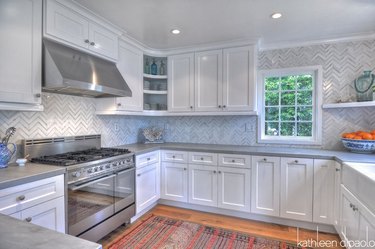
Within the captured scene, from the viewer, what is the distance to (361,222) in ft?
5.39

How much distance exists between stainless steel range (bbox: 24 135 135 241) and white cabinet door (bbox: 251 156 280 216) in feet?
4.98

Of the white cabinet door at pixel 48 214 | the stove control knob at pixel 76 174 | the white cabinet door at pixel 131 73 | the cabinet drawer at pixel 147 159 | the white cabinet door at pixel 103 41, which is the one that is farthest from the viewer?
the white cabinet door at pixel 131 73

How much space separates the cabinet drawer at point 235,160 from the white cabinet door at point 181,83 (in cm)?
93

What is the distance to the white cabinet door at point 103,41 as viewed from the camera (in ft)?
7.48

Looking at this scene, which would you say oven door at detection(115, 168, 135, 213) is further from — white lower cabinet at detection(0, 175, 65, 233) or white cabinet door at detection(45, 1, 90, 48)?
white cabinet door at detection(45, 1, 90, 48)

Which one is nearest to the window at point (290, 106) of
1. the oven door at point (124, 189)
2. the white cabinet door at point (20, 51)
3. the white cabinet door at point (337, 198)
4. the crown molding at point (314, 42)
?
the crown molding at point (314, 42)

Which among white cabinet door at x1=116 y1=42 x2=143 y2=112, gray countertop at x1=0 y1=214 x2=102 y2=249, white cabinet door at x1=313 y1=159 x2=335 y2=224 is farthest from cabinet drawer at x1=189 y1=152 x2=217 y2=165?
gray countertop at x1=0 y1=214 x2=102 y2=249

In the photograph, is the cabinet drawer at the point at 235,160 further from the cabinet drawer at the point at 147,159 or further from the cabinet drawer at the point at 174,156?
the cabinet drawer at the point at 147,159

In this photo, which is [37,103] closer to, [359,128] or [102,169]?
[102,169]

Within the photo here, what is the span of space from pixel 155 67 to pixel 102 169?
6.54 feet

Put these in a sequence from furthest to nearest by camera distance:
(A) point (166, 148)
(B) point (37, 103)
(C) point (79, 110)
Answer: (A) point (166, 148) → (C) point (79, 110) → (B) point (37, 103)

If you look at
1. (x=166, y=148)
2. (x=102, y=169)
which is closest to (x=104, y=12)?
(x=102, y=169)

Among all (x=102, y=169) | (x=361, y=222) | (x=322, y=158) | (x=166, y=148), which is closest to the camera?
(x=361, y=222)

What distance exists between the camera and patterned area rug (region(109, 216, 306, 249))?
2141 millimetres
